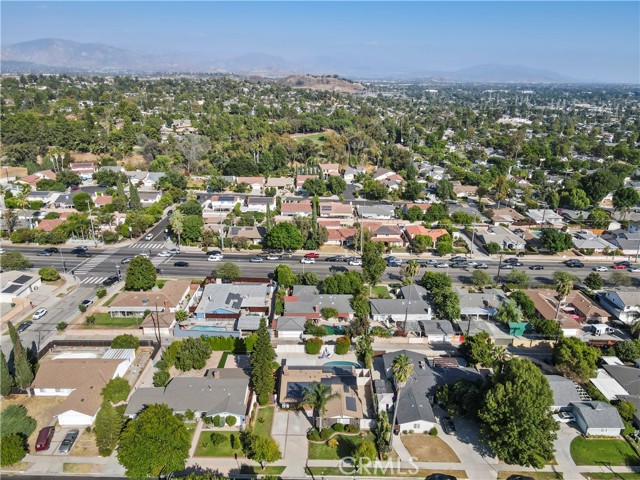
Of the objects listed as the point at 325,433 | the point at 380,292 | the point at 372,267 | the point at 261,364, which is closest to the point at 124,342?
the point at 261,364

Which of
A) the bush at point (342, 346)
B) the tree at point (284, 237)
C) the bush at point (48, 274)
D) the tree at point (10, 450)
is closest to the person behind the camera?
the tree at point (10, 450)

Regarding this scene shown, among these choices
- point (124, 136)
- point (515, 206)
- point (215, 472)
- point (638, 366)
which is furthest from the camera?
point (124, 136)

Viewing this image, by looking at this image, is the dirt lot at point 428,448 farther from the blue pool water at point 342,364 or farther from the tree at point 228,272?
the tree at point 228,272

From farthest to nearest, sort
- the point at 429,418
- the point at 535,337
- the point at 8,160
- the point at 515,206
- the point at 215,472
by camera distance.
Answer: the point at 8,160 → the point at 515,206 → the point at 535,337 → the point at 429,418 → the point at 215,472

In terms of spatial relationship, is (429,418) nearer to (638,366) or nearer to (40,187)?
(638,366)

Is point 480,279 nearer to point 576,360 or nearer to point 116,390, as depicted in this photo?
point 576,360

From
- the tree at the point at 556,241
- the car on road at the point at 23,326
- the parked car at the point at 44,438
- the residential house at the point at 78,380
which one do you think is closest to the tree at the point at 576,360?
the tree at the point at 556,241

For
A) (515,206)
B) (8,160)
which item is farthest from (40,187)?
(515,206)

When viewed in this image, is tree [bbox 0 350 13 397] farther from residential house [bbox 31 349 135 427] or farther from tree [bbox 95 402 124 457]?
tree [bbox 95 402 124 457]
